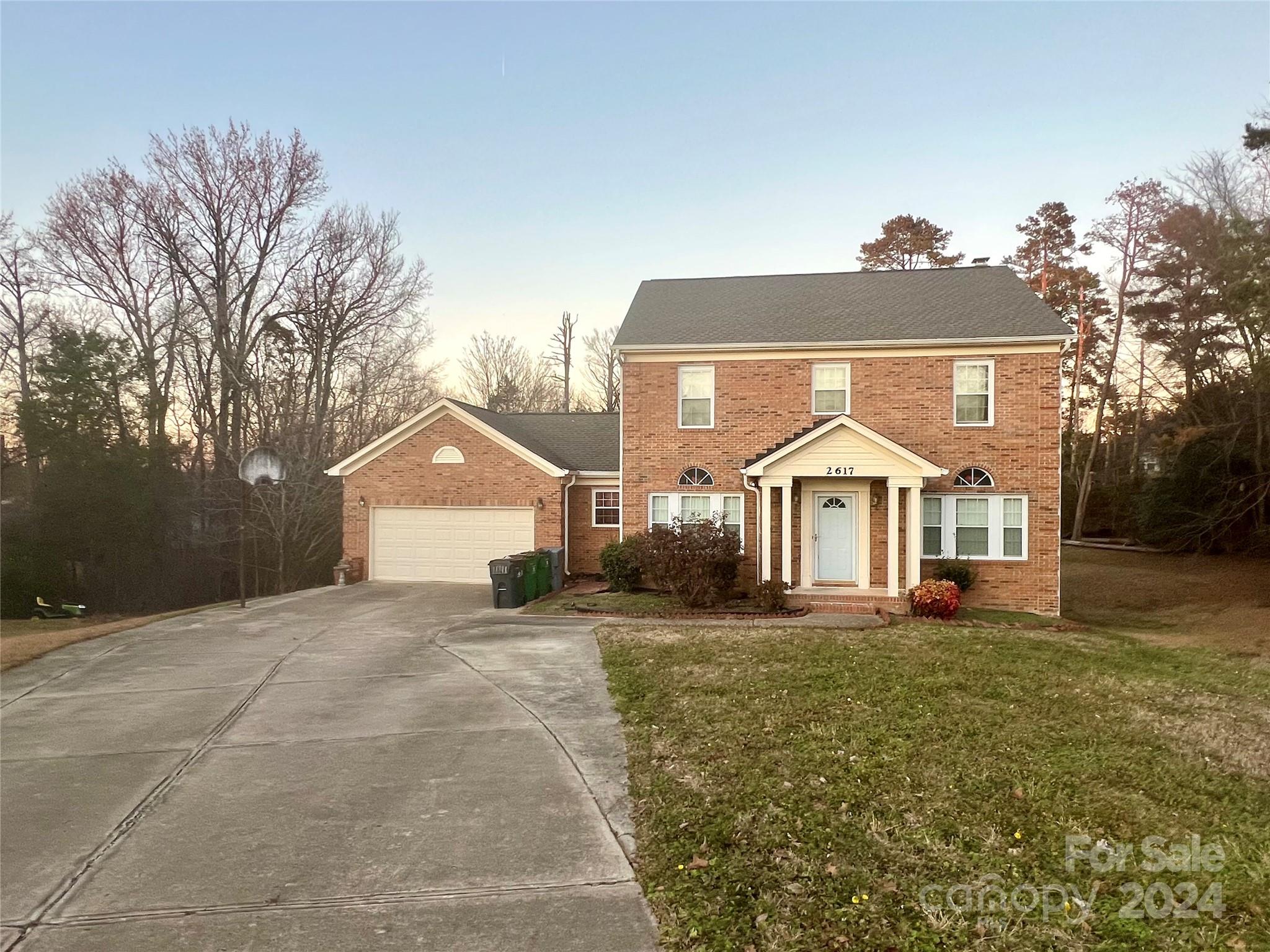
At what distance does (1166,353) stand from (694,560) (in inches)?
1032

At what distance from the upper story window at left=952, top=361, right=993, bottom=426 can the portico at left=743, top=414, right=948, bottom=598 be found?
142 centimetres

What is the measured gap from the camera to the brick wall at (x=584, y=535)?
20047mm

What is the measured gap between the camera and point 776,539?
16922 millimetres

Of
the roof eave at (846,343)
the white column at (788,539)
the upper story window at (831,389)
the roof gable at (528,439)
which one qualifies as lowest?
the white column at (788,539)

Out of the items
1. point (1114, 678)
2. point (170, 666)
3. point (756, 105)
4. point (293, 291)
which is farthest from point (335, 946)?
point (293, 291)

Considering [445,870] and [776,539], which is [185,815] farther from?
[776,539]

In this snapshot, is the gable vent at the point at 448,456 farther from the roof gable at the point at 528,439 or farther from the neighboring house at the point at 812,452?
the roof gable at the point at 528,439

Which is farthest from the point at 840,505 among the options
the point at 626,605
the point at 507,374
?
the point at 507,374

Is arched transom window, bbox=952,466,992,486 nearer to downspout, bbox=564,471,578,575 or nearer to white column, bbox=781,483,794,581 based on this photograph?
white column, bbox=781,483,794,581

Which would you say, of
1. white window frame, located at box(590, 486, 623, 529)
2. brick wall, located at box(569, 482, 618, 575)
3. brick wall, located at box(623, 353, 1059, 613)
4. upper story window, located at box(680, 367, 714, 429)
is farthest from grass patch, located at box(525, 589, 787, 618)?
upper story window, located at box(680, 367, 714, 429)

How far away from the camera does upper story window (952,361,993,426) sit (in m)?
16.6

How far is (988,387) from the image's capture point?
653 inches

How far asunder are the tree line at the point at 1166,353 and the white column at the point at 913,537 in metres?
7.21

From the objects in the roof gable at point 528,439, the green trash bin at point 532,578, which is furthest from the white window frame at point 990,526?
the green trash bin at point 532,578
